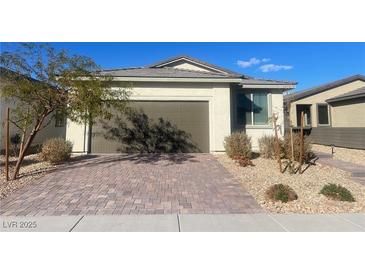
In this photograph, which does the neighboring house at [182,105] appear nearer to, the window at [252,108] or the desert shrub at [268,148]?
the window at [252,108]

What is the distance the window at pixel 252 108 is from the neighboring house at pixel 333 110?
2457 mm

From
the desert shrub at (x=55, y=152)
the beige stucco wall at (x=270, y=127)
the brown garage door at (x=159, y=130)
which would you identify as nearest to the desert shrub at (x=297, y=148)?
the beige stucco wall at (x=270, y=127)

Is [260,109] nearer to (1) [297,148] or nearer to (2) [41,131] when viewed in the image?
(1) [297,148]

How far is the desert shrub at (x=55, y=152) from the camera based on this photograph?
9.65 m

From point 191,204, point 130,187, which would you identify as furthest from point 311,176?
point 130,187

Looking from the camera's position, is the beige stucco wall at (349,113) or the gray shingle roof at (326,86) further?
the gray shingle roof at (326,86)

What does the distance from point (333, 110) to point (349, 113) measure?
5.84 ft

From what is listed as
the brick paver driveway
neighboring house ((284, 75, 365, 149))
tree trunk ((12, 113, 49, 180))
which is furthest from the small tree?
neighboring house ((284, 75, 365, 149))

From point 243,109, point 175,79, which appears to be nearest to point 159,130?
point 175,79

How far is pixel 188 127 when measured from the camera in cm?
1240

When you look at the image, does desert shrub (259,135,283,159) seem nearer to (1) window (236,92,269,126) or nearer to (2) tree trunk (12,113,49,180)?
(1) window (236,92,269,126)

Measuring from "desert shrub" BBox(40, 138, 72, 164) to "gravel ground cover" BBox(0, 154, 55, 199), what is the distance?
264mm

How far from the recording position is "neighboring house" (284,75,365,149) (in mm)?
15844

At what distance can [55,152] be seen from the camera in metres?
9.65
